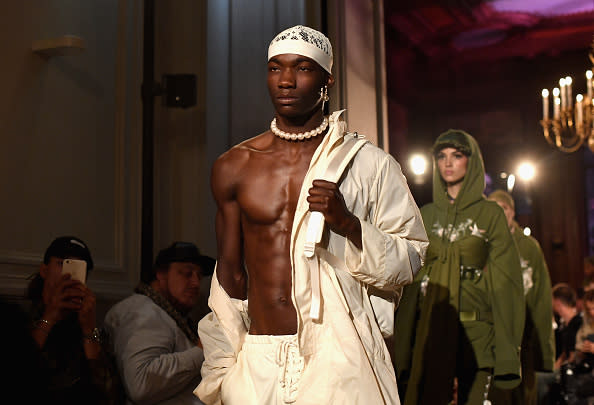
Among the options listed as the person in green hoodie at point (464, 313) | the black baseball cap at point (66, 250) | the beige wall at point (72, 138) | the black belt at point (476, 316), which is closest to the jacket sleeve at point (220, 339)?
the black baseball cap at point (66, 250)

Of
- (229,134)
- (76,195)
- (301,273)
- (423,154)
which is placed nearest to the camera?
(301,273)

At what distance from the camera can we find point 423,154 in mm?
12617

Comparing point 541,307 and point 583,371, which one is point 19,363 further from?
point 583,371

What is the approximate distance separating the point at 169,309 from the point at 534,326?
3.13 m

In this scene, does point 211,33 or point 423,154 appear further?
point 423,154

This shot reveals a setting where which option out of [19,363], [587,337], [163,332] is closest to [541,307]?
[587,337]

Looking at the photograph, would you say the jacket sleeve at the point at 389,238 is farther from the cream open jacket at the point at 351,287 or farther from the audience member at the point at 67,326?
the audience member at the point at 67,326

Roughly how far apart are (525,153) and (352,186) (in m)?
10.7

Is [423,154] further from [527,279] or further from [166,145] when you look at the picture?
[166,145]

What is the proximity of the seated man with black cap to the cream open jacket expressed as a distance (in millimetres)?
997

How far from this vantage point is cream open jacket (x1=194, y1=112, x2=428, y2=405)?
8.45ft

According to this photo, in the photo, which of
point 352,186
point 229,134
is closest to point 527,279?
point 229,134

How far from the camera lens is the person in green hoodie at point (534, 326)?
6000mm

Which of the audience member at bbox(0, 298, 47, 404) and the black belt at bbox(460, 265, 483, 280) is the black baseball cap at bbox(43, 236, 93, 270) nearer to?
the black belt at bbox(460, 265, 483, 280)
